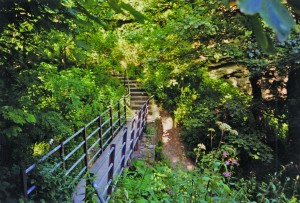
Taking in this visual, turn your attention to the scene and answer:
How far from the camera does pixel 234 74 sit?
15.0 m

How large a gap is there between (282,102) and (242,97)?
5.77 feet

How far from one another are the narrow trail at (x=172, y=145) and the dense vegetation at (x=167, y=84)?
1.50 feet

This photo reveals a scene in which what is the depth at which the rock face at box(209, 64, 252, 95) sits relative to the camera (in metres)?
14.4

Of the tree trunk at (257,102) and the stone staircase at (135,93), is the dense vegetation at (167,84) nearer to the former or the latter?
the tree trunk at (257,102)

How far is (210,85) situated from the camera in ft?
46.6

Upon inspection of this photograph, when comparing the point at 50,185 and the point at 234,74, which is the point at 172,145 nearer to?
the point at 234,74

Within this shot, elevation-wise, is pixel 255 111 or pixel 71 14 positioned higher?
pixel 71 14

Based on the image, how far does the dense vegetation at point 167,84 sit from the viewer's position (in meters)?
1.84

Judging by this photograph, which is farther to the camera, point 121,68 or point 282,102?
point 121,68

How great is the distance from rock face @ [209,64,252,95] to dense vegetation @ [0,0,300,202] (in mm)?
417

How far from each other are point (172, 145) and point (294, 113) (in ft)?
16.7

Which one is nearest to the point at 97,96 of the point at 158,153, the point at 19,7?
the point at 158,153

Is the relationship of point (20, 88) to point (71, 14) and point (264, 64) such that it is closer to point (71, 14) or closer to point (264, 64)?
point (71, 14)

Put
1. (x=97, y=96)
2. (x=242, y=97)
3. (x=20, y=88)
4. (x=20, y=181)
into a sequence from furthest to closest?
(x=242, y=97) → (x=97, y=96) → (x=20, y=88) → (x=20, y=181)
